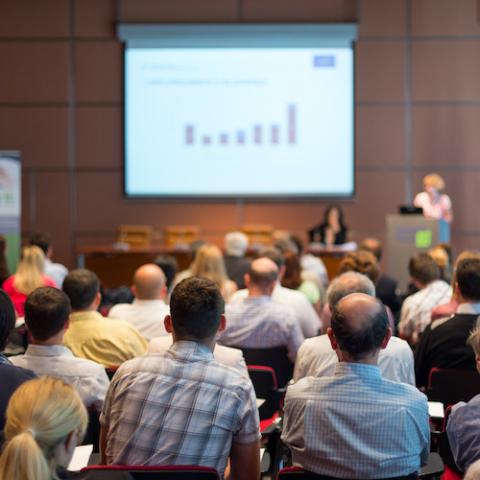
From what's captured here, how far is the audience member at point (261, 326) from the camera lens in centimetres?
446

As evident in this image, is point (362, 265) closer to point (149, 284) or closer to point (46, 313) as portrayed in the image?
point (149, 284)

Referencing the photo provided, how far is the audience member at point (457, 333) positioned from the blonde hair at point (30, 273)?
268cm

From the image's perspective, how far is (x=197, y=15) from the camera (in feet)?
35.6

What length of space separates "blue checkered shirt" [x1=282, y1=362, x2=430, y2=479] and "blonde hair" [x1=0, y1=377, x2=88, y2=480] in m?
0.84

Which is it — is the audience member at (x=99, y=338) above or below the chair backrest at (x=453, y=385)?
above

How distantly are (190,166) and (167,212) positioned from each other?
2.25 ft

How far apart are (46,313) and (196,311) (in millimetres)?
870

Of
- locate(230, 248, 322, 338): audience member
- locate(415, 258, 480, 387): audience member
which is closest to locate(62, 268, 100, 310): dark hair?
locate(230, 248, 322, 338): audience member

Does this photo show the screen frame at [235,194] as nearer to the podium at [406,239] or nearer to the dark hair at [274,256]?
the podium at [406,239]

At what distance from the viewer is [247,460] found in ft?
8.02

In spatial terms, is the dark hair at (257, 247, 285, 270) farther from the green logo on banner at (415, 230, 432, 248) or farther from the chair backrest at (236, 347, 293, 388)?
the green logo on banner at (415, 230, 432, 248)

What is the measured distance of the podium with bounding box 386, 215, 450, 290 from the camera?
9.04 m

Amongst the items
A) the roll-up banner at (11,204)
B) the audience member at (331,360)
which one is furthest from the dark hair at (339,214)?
the audience member at (331,360)

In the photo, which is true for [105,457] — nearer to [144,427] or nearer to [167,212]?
[144,427]
